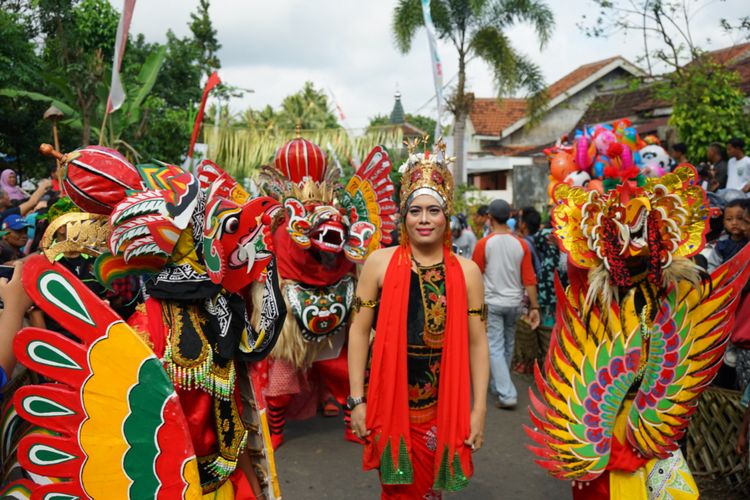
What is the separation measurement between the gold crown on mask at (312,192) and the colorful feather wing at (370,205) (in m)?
0.15

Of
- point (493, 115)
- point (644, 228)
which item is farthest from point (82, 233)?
point (493, 115)

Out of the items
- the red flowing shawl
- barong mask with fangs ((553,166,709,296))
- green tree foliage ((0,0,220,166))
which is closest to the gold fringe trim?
barong mask with fangs ((553,166,709,296))

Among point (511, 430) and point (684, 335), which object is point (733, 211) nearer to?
point (684, 335)

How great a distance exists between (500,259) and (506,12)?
547 inches

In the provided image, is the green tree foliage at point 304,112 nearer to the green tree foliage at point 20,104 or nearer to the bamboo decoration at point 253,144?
the bamboo decoration at point 253,144

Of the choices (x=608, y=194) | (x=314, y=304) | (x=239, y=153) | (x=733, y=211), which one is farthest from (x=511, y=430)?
(x=239, y=153)

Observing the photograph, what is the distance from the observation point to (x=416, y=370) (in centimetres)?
300

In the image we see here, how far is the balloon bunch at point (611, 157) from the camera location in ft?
14.4

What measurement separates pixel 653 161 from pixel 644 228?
151 cm

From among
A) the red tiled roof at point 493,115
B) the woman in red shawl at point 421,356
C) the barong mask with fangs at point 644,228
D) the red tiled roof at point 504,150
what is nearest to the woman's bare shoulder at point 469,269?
the woman in red shawl at point 421,356

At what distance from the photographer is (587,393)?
3.21 meters

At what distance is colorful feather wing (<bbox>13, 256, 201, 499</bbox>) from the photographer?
2156 mm

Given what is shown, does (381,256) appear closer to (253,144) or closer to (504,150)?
(253,144)

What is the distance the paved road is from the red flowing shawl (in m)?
1.48
